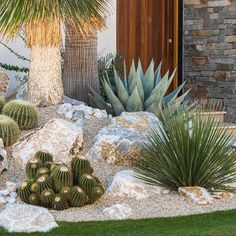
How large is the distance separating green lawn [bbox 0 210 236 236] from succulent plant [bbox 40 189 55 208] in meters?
0.44

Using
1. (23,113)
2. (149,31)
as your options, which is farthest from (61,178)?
(149,31)

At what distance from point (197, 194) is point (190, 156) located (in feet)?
1.18

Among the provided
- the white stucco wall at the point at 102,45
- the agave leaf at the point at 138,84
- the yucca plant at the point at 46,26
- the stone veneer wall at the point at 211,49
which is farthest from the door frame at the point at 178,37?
the agave leaf at the point at 138,84

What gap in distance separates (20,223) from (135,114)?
2494 millimetres

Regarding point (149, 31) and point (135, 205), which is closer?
point (135, 205)

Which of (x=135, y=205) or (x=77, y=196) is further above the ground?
(x=77, y=196)

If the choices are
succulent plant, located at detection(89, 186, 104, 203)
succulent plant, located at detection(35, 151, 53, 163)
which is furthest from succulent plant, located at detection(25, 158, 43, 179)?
succulent plant, located at detection(89, 186, 104, 203)

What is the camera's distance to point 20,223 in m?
5.82

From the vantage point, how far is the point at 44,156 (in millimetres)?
6957

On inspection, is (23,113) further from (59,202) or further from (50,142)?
(59,202)

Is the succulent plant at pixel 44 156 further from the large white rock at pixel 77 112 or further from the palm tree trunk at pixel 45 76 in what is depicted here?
the palm tree trunk at pixel 45 76

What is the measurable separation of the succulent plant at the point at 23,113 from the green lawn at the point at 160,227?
208 cm

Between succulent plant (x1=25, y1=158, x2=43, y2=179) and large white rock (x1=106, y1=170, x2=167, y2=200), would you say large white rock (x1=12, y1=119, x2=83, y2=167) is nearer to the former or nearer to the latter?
succulent plant (x1=25, y1=158, x2=43, y2=179)

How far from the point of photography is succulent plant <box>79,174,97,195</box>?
6516 millimetres
